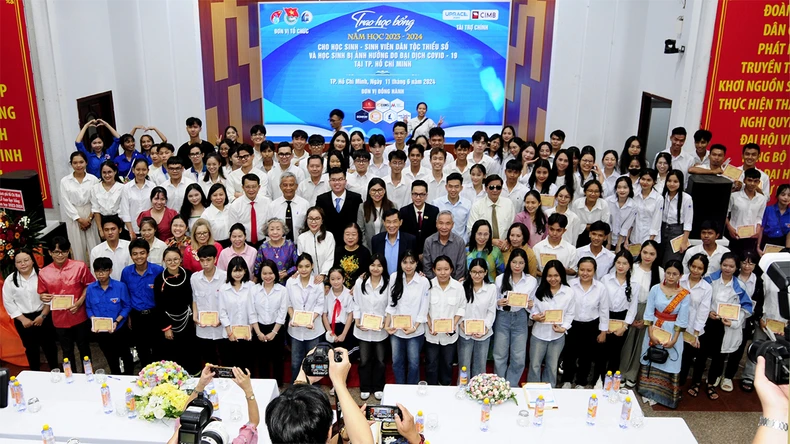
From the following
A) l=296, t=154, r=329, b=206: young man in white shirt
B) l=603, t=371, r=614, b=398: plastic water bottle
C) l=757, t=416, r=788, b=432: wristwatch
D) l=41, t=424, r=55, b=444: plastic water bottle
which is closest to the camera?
l=757, t=416, r=788, b=432: wristwatch

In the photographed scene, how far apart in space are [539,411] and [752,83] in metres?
5.27

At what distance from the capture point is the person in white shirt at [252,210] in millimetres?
6508

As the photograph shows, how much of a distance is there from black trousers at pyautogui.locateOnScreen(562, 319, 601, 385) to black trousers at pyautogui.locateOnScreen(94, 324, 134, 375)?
391cm

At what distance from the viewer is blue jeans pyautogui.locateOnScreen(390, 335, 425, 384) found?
5.62m

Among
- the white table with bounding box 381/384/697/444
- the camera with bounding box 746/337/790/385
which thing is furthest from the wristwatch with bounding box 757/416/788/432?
the white table with bounding box 381/384/697/444

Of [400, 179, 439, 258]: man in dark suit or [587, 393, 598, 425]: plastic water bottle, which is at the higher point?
[400, 179, 439, 258]: man in dark suit

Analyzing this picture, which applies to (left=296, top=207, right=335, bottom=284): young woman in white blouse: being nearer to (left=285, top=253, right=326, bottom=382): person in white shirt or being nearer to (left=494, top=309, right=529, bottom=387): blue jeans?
(left=285, top=253, right=326, bottom=382): person in white shirt

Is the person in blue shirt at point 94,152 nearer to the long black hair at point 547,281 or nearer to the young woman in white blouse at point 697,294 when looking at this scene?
the long black hair at point 547,281

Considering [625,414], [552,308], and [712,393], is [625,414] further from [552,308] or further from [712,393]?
[712,393]

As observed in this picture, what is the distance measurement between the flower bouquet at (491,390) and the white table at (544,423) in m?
0.07

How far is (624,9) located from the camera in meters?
9.13

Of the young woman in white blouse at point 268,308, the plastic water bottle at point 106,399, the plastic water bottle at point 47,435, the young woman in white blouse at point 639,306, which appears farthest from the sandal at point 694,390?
the plastic water bottle at point 47,435

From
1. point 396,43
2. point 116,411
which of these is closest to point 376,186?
point 116,411

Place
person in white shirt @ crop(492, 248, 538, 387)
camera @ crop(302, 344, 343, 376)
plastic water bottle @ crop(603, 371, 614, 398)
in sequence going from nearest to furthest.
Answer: camera @ crop(302, 344, 343, 376)
plastic water bottle @ crop(603, 371, 614, 398)
person in white shirt @ crop(492, 248, 538, 387)
